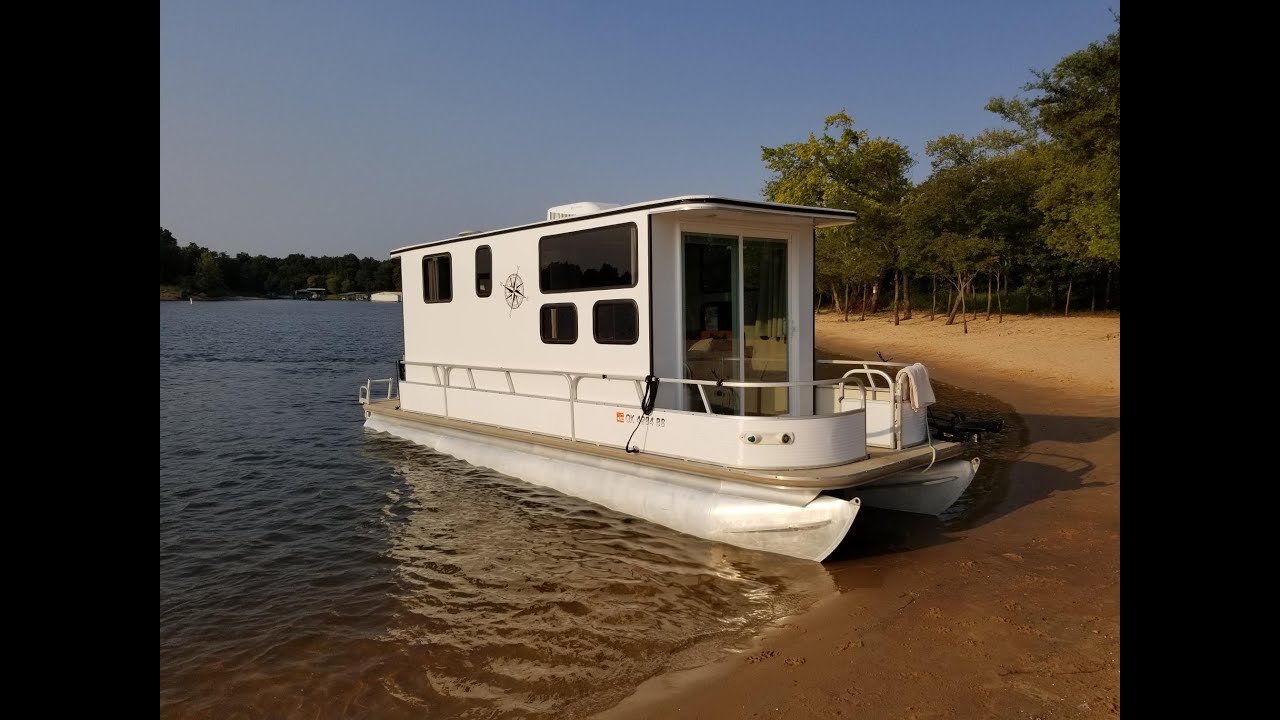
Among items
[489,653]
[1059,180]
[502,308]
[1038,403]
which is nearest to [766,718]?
[489,653]

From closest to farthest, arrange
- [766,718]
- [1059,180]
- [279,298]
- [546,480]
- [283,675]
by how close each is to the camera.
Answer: [766,718] → [283,675] → [546,480] → [1059,180] → [279,298]

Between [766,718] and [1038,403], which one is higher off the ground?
[1038,403]

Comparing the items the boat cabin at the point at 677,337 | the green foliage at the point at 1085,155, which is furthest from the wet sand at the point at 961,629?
the green foliage at the point at 1085,155

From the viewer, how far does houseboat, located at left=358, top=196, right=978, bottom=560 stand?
25.0ft

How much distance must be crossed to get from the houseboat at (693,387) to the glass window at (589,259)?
0.02 meters

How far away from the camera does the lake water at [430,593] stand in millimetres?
5629

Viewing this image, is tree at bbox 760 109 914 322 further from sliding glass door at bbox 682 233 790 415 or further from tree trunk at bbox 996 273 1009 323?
sliding glass door at bbox 682 233 790 415

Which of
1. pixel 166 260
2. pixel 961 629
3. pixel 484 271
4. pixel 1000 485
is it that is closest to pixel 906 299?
pixel 1000 485

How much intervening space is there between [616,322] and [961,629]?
493 cm

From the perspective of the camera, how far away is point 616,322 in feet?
29.7

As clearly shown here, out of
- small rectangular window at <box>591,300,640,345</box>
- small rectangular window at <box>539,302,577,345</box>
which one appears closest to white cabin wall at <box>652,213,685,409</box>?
small rectangular window at <box>591,300,640,345</box>
